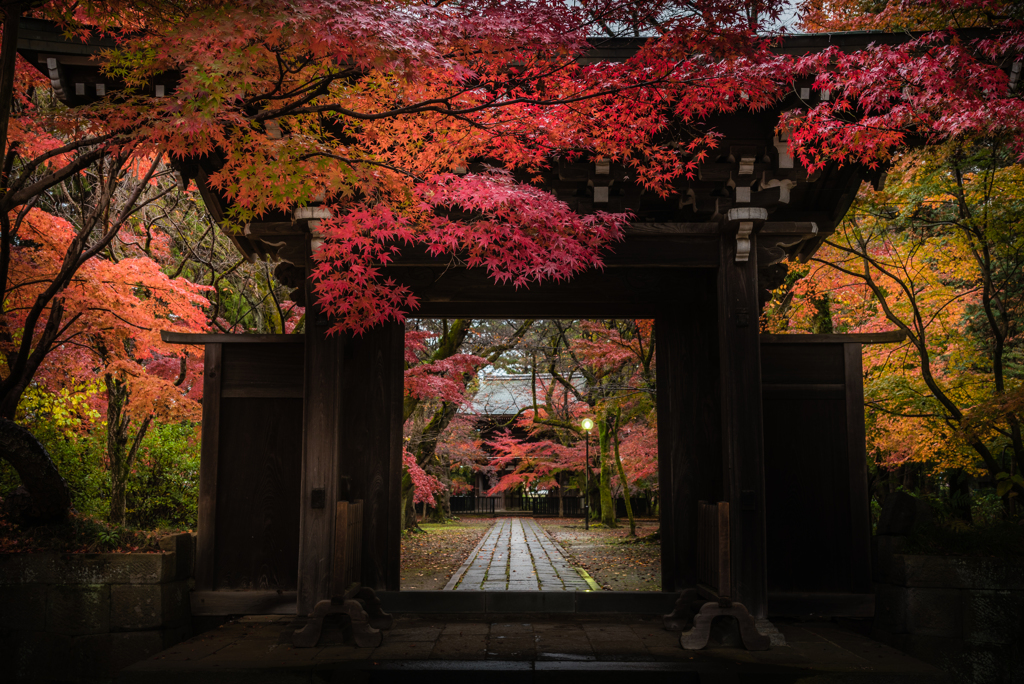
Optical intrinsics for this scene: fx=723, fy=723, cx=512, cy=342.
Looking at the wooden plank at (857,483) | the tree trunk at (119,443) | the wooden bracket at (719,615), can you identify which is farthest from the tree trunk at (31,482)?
the wooden plank at (857,483)

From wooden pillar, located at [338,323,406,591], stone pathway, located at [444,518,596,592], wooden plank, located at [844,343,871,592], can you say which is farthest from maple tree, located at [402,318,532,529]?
wooden plank, located at [844,343,871,592]

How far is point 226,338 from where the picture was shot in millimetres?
6930

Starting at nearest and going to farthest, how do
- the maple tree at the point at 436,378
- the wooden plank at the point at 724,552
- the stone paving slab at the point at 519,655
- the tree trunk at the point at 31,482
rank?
the stone paving slab at the point at 519,655 < the wooden plank at the point at 724,552 < the tree trunk at the point at 31,482 < the maple tree at the point at 436,378

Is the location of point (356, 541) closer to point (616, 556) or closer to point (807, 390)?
point (807, 390)

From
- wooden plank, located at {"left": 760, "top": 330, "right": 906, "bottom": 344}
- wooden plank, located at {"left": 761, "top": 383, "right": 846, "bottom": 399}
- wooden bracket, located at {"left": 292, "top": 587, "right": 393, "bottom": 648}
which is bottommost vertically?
wooden bracket, located at {"left": 292, "top": 587, "right": 393, "bottom": 648}

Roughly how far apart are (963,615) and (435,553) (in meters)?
9.48

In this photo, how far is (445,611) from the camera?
22.2ft

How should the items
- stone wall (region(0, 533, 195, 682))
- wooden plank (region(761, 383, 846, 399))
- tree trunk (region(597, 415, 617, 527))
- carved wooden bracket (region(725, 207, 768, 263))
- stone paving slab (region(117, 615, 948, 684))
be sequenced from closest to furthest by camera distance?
stone paving slab (region(117, 615, 948, 684)) → carved wooden bracket (region(725, 207, 768, 263)) → stone wall (region(0, 533, 195, 682)) → wooden plank (region(761, 383, 846, 399)) → tree trunk (region(597, 415, 617, 527))

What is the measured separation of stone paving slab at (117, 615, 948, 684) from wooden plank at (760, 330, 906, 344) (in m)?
2.62

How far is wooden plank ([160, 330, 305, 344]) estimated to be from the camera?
681 centimetres

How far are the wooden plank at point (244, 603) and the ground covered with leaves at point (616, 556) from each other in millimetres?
3727

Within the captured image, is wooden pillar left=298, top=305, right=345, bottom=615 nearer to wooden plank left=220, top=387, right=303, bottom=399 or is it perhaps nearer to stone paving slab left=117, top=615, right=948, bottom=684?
stone paving slab left=117, top=615, right=948, bottom=684

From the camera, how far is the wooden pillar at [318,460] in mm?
5723

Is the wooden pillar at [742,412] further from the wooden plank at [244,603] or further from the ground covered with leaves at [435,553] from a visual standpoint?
the ground covered with leaves at [435,553]
